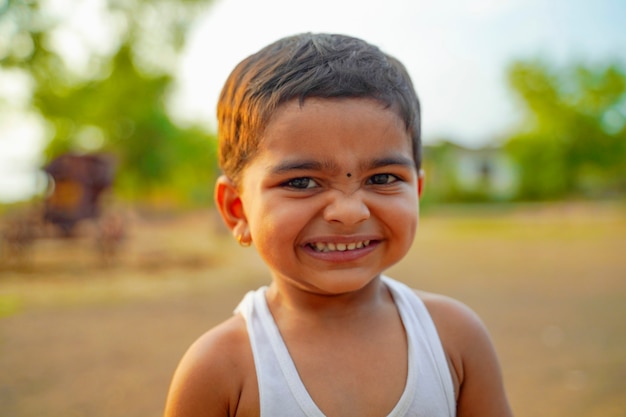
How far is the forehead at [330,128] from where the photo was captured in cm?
138

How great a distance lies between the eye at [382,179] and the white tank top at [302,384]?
1.31ft

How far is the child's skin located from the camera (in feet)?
4.58

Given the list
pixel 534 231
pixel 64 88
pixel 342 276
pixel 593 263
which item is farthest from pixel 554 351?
pixel 64 88

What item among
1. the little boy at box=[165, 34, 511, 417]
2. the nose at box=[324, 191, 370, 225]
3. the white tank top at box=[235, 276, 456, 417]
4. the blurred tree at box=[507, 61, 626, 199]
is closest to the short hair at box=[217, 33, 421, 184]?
the little boy at box=[165, 34, 511, 417]

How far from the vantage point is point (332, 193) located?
4.61 feet

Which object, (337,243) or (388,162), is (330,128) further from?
(337,243)

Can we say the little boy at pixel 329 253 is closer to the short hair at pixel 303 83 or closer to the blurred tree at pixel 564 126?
the short hair at pixel 303 83

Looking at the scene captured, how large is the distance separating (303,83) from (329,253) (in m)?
0.45

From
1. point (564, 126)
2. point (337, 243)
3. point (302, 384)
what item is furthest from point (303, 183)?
point (564, 126)

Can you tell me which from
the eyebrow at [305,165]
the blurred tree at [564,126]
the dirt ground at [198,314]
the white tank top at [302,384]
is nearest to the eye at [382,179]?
the eyebrow at [305,165]

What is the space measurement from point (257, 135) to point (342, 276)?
17.4 inches

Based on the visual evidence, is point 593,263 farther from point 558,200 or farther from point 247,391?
point 558,200

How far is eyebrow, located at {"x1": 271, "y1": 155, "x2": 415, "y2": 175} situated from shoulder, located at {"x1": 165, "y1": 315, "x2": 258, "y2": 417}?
0.49 metres

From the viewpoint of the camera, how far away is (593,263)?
1000 cm
